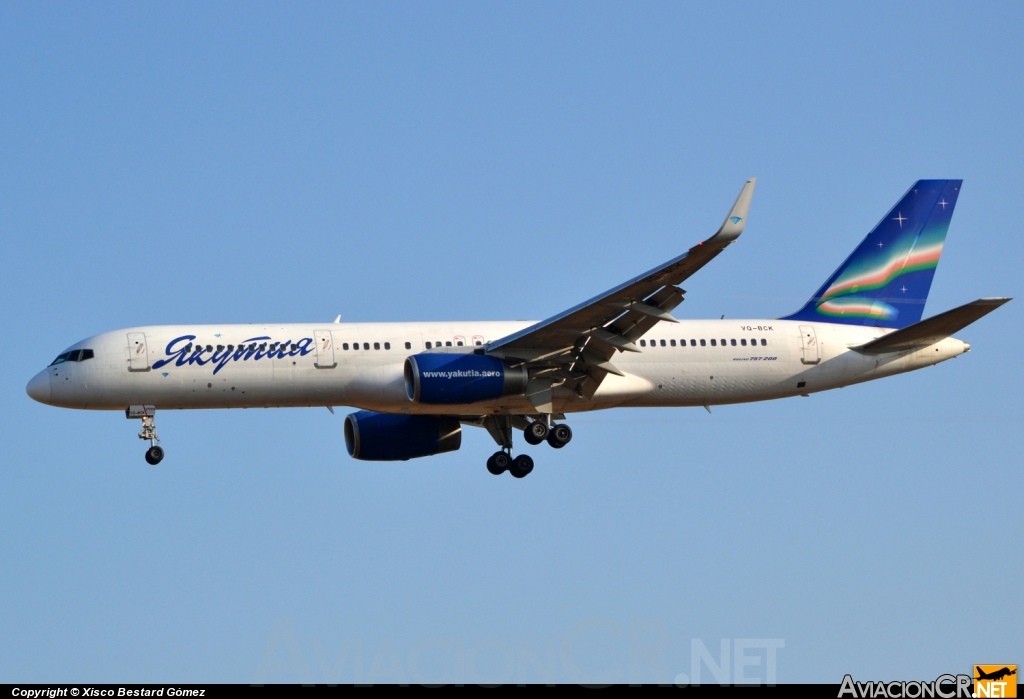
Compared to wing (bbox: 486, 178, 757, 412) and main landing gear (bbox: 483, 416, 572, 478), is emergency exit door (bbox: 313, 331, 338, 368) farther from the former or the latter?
main landing gear (bbox: 483, 416, 572, 478)

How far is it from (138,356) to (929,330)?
20022 mm

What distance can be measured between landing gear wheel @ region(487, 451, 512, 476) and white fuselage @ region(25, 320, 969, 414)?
2145 mm

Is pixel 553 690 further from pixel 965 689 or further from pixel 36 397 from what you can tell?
pixel 36 397

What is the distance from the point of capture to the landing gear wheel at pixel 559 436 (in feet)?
136

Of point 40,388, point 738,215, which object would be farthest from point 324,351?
point 738,215

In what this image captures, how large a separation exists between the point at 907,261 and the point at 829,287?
251cm

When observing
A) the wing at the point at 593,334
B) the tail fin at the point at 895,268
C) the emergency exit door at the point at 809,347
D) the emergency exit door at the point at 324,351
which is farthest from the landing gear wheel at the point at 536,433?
the tail fin at the point at 895,268

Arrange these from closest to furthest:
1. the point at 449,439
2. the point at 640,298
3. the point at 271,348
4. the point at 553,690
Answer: the point at 553,690 → the point at 640,298 → the point at 271,348 → the point at 449,439

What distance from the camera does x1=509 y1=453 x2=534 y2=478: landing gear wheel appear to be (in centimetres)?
4222

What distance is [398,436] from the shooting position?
142 feet

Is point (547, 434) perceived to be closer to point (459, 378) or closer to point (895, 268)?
point (459, 378)

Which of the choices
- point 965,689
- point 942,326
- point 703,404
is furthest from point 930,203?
point 965,689

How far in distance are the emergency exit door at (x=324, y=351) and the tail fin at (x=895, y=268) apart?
1272 centimetres

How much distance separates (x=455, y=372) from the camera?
3859 cm
